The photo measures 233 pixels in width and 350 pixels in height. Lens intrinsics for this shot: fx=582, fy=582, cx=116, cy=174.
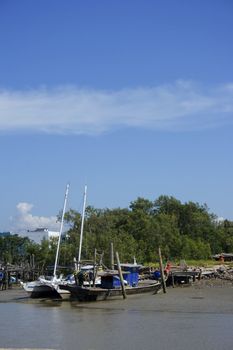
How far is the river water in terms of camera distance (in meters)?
23.8

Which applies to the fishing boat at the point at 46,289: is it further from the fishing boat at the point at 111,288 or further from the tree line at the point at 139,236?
the tree line at the point at 139,236

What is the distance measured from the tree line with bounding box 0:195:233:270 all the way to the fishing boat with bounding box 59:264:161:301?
41.9 ft

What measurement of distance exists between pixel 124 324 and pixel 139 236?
8247 centimetres

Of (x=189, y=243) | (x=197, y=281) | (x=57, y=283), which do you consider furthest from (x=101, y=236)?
(x=57, y=283)

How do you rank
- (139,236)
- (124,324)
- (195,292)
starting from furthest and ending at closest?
1. (139,236)
2. (195,292)
3. (124,324)

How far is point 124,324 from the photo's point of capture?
30297 mm

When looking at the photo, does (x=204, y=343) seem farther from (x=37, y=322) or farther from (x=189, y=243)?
(x=189, y=243)

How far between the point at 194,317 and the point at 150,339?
8.79 m

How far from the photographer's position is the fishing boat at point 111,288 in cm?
4425

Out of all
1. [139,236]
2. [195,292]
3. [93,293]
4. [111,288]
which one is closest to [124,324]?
[93,293]

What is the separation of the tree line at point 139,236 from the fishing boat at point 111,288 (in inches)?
502

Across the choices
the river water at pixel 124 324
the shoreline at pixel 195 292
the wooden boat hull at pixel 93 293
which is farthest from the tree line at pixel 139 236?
the river water at pixel 124 324

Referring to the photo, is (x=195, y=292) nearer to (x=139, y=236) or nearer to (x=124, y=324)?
(x=124, y=324)

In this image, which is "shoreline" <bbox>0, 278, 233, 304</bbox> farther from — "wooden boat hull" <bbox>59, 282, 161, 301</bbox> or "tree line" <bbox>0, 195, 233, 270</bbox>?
"tree line" <bbox>0, 195, 233, 270</bbox>
